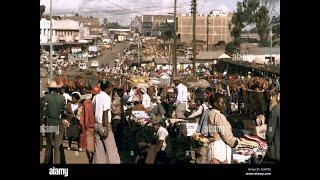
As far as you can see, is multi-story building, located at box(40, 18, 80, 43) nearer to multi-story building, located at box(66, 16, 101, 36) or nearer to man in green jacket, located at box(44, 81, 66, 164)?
multi-story building, located at box(66, 16, 101, 36)

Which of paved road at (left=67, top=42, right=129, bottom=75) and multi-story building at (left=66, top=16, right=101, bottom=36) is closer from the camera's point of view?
multi-story building at (left=66, top=16, right=101, bottom=36)

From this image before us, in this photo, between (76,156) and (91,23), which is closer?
(76,156)

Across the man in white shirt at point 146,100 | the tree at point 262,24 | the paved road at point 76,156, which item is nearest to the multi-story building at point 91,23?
the man in white shirt at point 146,100

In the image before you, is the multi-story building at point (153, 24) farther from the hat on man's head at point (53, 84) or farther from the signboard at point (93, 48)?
the hat on man's head at point (53, 84)

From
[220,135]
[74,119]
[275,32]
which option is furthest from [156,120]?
[275,32]

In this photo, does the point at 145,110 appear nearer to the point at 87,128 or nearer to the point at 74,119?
the point at 87,128

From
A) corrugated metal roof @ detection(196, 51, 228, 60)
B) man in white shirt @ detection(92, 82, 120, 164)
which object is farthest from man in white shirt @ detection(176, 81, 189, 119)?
man in white shirt @ detection(92, 82, 120, 164)

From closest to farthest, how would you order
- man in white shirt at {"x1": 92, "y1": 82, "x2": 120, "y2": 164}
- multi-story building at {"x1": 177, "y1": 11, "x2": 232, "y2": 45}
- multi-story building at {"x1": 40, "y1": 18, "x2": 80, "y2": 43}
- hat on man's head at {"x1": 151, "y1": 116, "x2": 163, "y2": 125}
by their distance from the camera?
multi-story building at {"x1": 40, "y1": 18, "x2": 80, "y2": 43}, man in white shirt at {"x1": 92, "y1": 82, "x2": 120, "y2": 164}, hat on man's head at {"x1": 151, "y1": 116, "x2": 163, "y2": 125}, multi-story building at {"x1": 177, "y1": 11, "x2": 232, "y2": 45}

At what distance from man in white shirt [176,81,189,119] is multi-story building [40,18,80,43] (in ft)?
4.60

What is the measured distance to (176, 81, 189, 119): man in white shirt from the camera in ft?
33.5

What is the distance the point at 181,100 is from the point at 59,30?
1.68 metres

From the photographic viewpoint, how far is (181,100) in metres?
10.2
